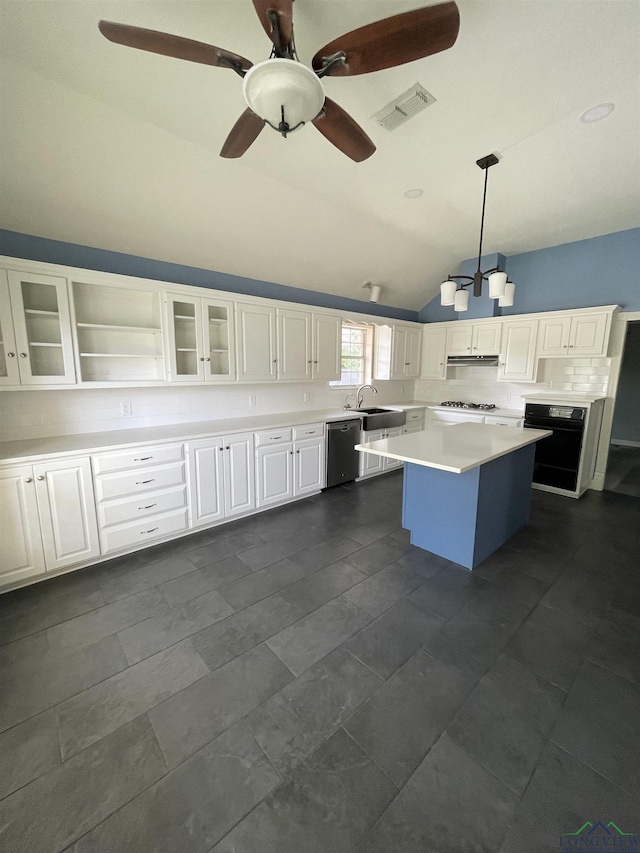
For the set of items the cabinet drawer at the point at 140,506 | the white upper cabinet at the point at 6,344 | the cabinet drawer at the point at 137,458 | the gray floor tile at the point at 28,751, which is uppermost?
the white upper cabinet at the point at 6,344

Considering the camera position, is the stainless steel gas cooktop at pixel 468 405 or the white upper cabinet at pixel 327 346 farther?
the stainless steel gas cooktop at pixel 468 405

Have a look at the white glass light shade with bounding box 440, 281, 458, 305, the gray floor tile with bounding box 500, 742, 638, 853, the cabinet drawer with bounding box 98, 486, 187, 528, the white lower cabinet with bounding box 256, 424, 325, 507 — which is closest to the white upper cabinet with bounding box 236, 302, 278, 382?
the white lower cabinet with bounding box 256, 424, 325, 507

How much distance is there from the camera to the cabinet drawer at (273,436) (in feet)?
11.2

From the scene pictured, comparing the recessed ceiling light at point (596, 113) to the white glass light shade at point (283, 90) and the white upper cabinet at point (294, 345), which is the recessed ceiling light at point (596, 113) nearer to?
the white glass light shade at point (283, 90)

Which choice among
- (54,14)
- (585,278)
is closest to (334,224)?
(54,14)

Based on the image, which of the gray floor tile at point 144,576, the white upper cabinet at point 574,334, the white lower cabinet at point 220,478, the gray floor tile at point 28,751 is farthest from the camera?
the white upper cabinet at point 574,334

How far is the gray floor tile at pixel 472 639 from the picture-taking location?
1.78 meters

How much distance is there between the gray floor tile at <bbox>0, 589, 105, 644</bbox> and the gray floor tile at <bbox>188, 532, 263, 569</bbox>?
2.24 ft

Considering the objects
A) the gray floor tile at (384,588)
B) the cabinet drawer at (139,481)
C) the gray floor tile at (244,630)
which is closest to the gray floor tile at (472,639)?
the gray floor tile at (384,588)

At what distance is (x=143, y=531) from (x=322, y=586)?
156cm

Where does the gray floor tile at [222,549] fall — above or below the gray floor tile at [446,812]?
above

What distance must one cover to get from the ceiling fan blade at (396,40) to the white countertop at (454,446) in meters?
1.87

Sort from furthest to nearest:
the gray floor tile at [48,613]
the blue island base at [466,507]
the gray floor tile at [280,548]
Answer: the gray floor tile at [280,548], the blue island base at [466,507], the gray floor tile at [48,613]

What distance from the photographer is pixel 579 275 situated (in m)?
4.25
